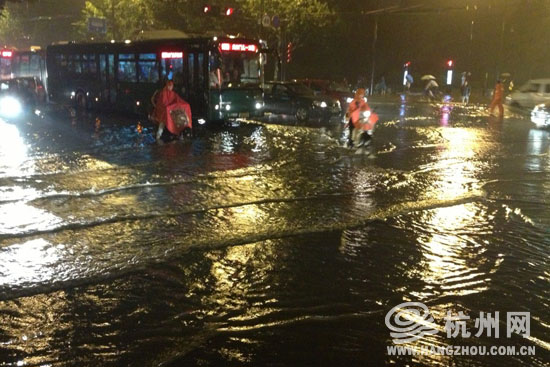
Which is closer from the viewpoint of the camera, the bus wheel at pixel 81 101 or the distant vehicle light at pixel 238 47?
the distant vehicle light at pixel 238 47

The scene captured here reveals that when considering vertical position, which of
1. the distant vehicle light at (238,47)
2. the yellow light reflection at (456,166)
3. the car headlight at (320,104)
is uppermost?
the distant vehicle light at (238,47)

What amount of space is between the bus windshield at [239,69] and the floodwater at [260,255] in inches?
230

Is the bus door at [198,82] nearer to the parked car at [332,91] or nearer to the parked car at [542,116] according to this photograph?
the parked car at [332,91]

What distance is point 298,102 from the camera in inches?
866

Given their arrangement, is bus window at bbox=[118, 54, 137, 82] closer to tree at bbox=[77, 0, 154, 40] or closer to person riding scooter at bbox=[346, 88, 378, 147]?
person riding scooter at bbox=[346, 88, 378, 147]

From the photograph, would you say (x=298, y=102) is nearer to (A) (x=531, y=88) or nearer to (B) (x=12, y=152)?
(B) (x=12, y=152)

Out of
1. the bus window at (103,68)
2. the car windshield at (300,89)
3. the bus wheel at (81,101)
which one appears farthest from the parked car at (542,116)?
the bus wheel at (81,101)

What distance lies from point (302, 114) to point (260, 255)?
52.4ft

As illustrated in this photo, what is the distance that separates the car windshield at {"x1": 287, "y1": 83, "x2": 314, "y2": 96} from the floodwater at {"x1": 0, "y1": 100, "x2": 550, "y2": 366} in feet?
30.5

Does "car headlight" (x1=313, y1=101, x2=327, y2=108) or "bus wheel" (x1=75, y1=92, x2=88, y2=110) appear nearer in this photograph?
"car headlight" (x1=313, y1=101, x2=327, y2=108)

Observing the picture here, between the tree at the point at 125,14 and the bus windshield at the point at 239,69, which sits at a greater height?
the tree at the point at 125,14


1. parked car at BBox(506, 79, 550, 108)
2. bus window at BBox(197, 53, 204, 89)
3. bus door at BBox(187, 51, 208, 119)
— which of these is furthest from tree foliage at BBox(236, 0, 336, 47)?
bus window at BBox(197, 53, 204, 89)

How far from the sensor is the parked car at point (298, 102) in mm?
21531

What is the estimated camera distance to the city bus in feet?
59.8
